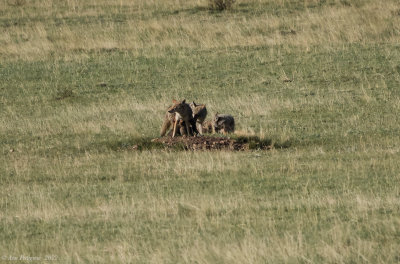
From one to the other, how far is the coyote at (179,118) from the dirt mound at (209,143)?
2.31ft

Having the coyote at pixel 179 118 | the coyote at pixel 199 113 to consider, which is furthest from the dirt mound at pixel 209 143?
the coyote at pixel 199 113

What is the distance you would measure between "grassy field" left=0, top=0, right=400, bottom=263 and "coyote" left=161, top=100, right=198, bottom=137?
62cm

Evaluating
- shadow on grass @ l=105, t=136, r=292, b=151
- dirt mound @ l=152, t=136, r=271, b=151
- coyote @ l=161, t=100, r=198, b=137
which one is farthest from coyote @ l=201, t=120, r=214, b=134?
dirt mound @ l=152, t=136, r=271, b=151

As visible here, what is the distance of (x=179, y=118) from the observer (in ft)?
61.6

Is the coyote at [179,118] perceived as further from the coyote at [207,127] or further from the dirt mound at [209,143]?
the coyote at [207,127]

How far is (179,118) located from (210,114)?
3.32m

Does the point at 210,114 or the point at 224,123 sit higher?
the point at 210,114

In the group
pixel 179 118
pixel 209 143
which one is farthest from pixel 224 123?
pixel 209 143

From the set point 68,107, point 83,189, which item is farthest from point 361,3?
point 83,189

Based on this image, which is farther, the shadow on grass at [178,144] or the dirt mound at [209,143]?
the shadow on grass at [178,144]

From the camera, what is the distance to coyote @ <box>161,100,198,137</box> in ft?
60.7

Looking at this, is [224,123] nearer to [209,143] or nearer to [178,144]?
[209,143]

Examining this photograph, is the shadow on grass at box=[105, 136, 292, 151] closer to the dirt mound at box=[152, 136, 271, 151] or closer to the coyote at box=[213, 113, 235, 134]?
the dirt mound at box=[152, 136, 271, 151]

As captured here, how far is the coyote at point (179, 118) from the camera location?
18.5 metres
